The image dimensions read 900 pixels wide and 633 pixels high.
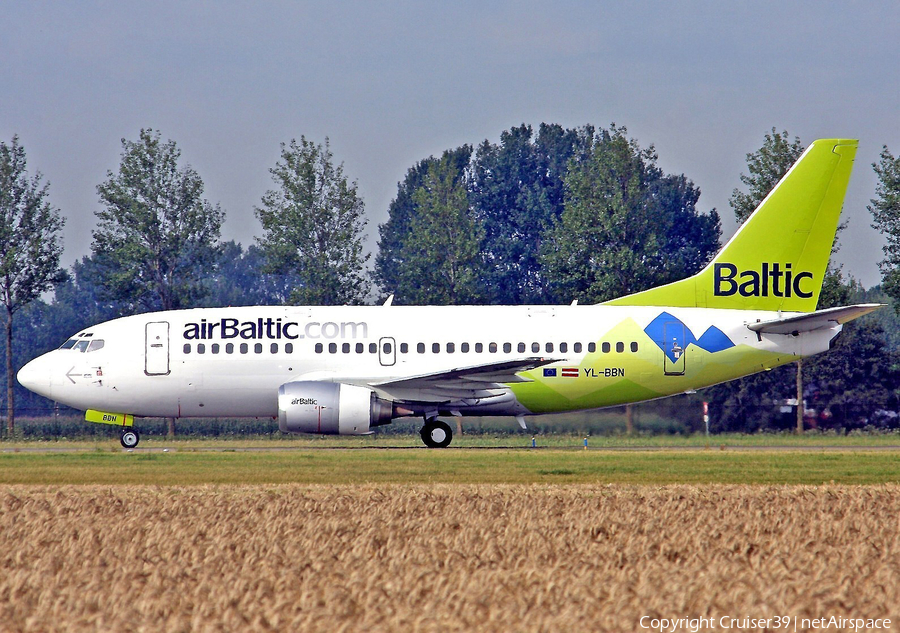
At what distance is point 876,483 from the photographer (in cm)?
1948

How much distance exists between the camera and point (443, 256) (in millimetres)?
55781

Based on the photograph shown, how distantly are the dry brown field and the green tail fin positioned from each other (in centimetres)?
1421

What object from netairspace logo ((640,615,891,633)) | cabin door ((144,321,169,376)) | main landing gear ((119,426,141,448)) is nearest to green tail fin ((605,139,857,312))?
cabin door ((144,321,169,376))

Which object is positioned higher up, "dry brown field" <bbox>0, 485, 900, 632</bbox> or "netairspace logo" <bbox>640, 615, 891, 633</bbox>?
"dry brown field" <bbox>0, 485, 900, 632</bbox>

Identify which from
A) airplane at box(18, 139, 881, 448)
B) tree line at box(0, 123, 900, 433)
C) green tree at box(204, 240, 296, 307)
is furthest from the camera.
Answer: green tree at box(204, 240, 296, 307)

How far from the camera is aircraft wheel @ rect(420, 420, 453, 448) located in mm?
30500

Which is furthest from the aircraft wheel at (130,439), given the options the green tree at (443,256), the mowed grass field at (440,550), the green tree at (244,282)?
the green tree at (244,282)

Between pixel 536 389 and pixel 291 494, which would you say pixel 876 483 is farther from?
pixel 536 389

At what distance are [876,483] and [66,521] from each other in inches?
508

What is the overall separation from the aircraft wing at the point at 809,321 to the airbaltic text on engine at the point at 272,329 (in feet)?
33.3

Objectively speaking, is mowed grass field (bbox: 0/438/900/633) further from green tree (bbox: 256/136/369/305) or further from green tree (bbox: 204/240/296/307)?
green tree (bbox: 204/240/296/307)

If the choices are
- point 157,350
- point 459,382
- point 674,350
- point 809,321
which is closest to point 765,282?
point 809,321

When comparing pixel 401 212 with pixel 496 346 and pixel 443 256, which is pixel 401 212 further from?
pixel 496 346

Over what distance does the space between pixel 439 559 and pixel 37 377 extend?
2253 cm
